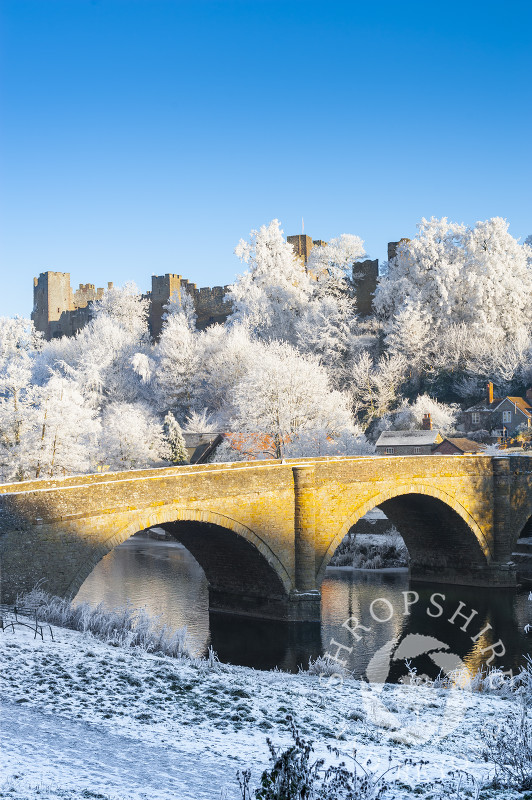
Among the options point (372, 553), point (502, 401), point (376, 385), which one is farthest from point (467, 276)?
point (372, 553)

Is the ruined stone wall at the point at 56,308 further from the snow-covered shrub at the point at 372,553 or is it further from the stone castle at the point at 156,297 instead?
the snow-covered shrub at the point at 372,553

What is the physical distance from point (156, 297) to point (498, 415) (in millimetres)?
32798

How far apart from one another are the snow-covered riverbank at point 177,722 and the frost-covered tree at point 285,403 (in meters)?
25.4

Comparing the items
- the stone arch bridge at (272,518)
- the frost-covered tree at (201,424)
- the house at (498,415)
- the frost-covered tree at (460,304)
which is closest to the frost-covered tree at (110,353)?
the frost-covered tree at (201,424)

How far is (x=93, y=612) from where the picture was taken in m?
13.9

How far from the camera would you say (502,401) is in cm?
3978

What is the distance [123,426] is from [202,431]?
5718 millimetres

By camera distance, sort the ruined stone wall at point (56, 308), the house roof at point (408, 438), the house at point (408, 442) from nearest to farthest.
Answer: the house at point (408, 442) < the house roof at point (408, 438) < the ruined stone wall at point (56, 308)

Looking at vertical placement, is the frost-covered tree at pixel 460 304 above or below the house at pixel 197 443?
above

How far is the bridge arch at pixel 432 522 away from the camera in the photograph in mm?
→ 24125

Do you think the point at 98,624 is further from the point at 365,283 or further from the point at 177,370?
the point at 365,283

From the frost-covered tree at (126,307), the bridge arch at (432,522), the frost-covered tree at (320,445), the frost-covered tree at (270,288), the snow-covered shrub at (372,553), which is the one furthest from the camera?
the frost-covered tree at (126,307)

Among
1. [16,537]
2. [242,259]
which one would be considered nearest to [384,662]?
[16,537]

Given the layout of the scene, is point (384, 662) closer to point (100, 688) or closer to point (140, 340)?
point (100, 688)
